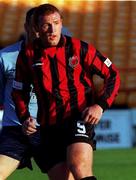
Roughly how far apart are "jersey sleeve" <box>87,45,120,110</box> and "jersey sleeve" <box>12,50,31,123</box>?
0.45 m

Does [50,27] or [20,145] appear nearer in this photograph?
[50,27]

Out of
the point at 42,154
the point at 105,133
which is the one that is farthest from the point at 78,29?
the point at 42,154

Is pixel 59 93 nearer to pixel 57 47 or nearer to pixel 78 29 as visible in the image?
pixel 57 47

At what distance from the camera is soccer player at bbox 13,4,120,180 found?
18.8 feet

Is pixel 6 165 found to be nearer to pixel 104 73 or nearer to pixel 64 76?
pixel 64 76

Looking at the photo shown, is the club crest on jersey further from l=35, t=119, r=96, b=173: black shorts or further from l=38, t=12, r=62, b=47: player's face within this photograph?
l=35, t=119, r=96, b=173: black shorts

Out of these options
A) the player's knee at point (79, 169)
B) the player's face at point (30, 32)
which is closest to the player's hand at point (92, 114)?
the player's knee at point (79, 169)

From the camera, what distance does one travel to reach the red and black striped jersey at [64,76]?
5.74 meters

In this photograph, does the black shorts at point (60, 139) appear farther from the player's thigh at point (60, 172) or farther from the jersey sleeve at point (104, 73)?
the jersey sleeve at point (104, 73)

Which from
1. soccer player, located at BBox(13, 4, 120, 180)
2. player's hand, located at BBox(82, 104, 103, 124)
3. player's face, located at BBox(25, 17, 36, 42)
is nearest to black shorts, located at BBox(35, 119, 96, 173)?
soccer player, located at BBox(13, 4, 120, 180)

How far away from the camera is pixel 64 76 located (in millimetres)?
5746

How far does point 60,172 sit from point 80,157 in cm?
44

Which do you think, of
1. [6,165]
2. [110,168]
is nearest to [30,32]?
[6,165]

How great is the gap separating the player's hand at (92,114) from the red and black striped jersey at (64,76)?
0.10 m
